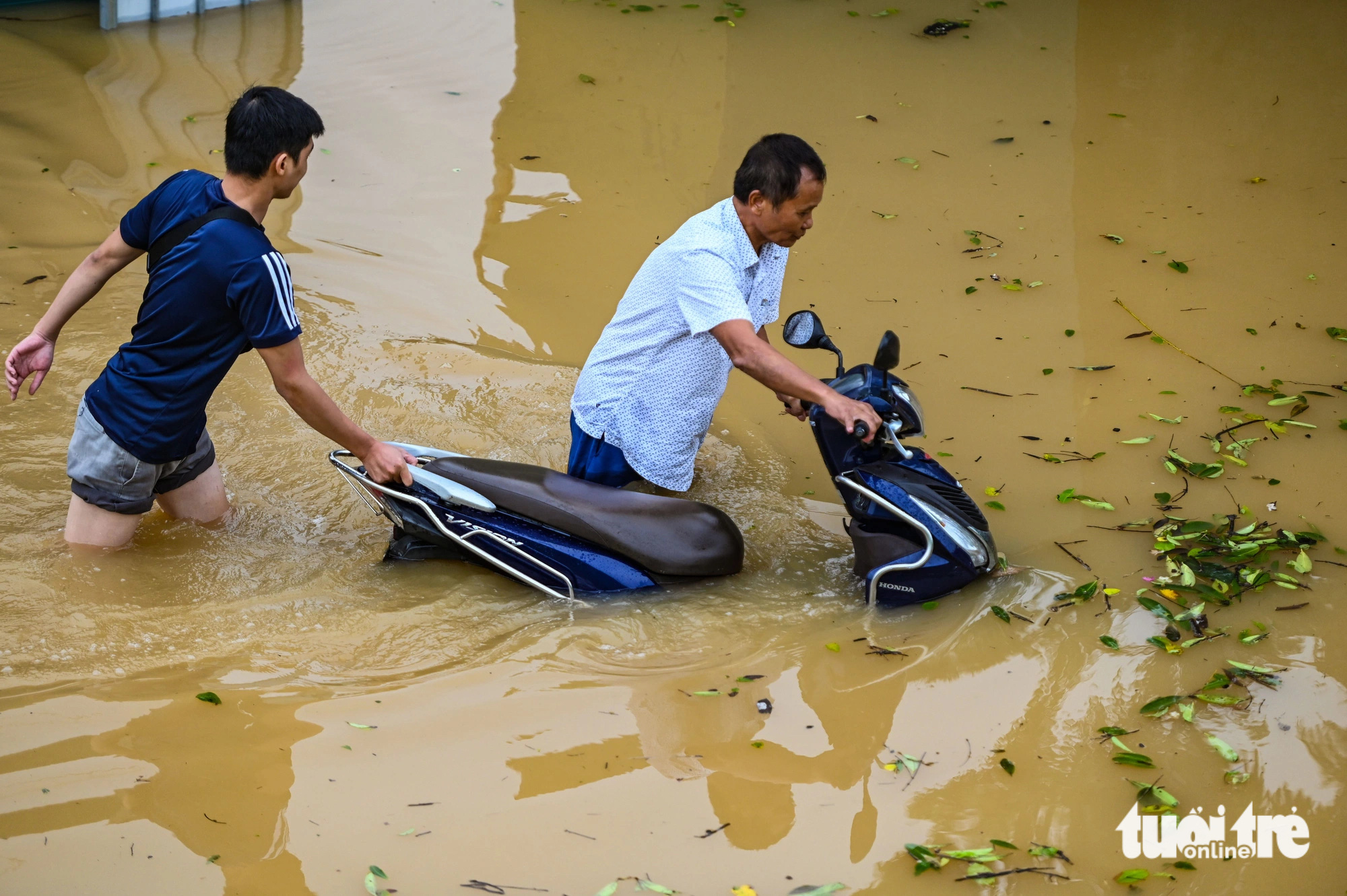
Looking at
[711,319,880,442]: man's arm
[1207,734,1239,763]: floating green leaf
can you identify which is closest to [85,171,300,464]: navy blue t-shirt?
[711,319,880,442]: man's arm

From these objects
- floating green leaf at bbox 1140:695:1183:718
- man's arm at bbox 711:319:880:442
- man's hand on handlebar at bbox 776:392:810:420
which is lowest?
floating green leaf at bbox 1140:695:1183:718

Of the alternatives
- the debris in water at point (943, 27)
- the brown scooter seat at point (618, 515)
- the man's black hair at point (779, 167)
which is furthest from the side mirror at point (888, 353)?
the debris in water at point (943, 27)

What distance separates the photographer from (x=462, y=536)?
350 centimetres

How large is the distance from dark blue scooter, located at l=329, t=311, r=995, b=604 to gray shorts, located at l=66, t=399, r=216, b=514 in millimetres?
603

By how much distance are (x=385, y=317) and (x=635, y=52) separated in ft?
12.7

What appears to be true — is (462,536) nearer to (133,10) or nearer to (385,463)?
(385,463)

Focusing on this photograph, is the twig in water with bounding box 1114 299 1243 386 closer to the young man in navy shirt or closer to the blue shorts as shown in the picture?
the blue shorts

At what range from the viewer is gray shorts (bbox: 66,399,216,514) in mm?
3307

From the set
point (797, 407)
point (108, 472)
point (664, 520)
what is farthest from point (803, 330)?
point (108, 472)

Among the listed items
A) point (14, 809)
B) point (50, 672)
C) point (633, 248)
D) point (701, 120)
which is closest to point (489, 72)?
point (701, 120)

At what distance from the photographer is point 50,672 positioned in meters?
3.14

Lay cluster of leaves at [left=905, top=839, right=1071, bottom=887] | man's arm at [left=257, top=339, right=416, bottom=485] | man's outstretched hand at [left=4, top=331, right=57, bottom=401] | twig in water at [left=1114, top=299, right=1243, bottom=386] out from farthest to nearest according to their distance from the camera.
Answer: twig in water at [left=1114, top=299, right=1243, bottom=386] < man's outstretched hand at [left=4, top=331, right=57, bottom=401] < man's arm at [left=257, top=339, right=416, bottom=485] < cluster of leaves at [left=905, top=839, right=1071, bottom=887]

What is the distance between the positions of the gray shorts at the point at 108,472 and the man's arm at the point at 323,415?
59cm

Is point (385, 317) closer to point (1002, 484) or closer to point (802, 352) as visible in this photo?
point (802, 352)
